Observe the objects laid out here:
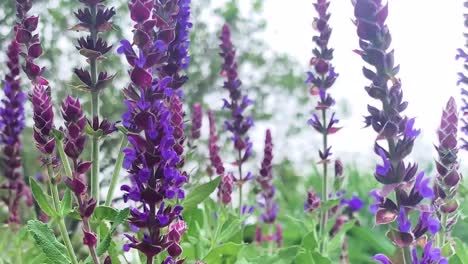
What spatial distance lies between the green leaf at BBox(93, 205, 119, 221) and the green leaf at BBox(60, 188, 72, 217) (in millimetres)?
87

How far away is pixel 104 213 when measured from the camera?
207 cm

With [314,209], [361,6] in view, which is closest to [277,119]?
[314,209]

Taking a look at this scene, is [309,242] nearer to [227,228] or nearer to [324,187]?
[324,187]

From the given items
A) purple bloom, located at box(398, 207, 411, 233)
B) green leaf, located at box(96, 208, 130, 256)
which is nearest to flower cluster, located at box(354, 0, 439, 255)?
purple bloom, located at box(398, 207, 411, 233)

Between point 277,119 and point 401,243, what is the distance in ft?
39.6

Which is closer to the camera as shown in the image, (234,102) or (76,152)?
(76,152)

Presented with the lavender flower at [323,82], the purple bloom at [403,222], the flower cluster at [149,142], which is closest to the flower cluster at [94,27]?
the flower cluster at [149,142]

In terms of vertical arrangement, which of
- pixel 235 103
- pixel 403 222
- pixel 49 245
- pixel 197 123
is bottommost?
pixel 49 245

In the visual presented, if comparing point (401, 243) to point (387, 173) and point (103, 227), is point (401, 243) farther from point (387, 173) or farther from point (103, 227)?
point (103, 227)

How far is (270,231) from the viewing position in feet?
13.8

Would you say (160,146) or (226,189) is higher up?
(160,146)

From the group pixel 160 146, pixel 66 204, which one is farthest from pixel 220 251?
pixel 160 146

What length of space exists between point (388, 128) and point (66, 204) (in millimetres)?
1102

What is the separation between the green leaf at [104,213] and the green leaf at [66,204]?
0.09 m
